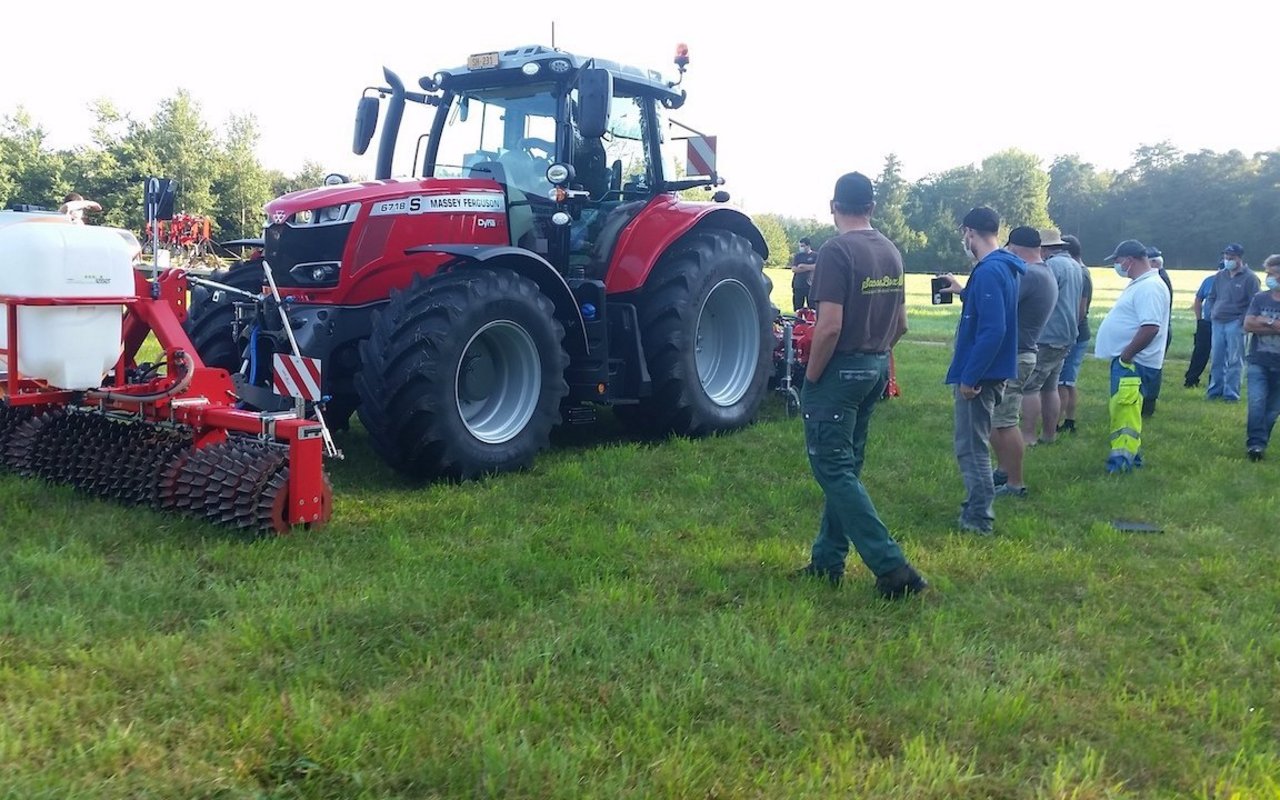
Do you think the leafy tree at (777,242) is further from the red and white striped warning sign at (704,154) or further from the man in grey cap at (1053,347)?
the red and white striped warning sign at (704,154)

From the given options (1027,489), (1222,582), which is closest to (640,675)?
(1222,582)

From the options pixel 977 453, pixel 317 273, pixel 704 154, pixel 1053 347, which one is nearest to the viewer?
pixel 977 453

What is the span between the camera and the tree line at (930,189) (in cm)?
4212

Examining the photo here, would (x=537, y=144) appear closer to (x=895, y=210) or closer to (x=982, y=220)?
(x=982, y=220)

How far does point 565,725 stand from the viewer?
291cm

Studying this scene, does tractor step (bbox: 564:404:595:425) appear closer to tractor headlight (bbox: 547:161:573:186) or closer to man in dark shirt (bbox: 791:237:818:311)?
tractor headlight (bbox: 547:161:573:186)

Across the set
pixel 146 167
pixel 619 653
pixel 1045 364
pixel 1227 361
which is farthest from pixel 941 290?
pixel 146 167

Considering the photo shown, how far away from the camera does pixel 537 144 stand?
22.0 ft

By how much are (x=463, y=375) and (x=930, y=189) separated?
82851 millimetres

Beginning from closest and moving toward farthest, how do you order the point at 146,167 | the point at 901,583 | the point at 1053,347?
the point at 901,583 → the point at 1053,347 → the point at 146,167

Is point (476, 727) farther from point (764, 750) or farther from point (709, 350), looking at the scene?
point (709, 350)

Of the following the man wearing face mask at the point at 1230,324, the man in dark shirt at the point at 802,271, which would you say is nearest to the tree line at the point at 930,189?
the man in dark shirt at the point at 802,271

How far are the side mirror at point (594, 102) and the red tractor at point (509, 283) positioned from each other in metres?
0.01

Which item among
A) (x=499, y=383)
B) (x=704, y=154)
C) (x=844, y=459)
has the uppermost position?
(x=704, y=154)
